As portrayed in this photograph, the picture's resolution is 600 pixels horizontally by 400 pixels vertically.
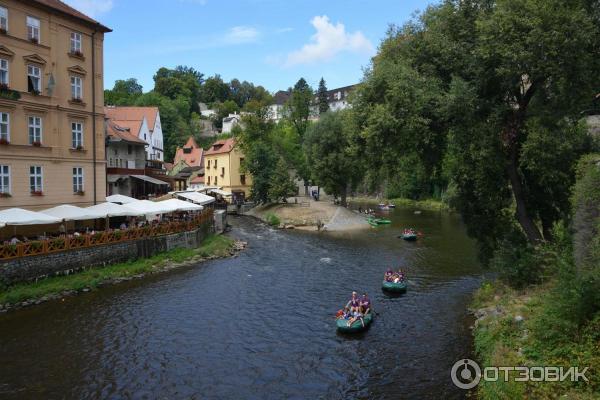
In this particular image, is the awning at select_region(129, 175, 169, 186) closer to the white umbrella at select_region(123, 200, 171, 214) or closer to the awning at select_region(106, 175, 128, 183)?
the awning at select_region(106, 175, 128, 183)

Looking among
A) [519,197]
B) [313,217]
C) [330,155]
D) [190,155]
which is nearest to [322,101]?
[190,155]

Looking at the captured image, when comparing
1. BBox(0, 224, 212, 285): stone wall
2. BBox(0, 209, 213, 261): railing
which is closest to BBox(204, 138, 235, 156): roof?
BBox(0, 209, 213, 261): railing

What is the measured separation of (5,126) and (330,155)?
40105 millimetres

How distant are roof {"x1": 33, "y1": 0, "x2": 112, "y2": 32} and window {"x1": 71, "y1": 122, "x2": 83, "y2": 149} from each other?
285 inches

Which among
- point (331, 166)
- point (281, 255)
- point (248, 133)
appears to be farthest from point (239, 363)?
point (248, 133)

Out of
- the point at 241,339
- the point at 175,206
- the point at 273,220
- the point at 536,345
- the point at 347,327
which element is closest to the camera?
the point at 536,345

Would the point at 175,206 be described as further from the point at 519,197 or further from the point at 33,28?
the point at 519,197

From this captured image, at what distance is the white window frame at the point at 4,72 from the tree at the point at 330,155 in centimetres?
3935

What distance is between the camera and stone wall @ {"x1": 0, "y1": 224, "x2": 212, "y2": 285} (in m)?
22.8

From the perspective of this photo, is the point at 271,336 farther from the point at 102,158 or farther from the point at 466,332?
the point at 102,158

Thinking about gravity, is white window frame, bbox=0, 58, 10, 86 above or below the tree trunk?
above

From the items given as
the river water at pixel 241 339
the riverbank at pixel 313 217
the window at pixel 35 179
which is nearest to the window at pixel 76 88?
the window at pixel 35 179

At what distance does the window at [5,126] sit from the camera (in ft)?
86.0

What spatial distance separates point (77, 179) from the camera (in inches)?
1222
